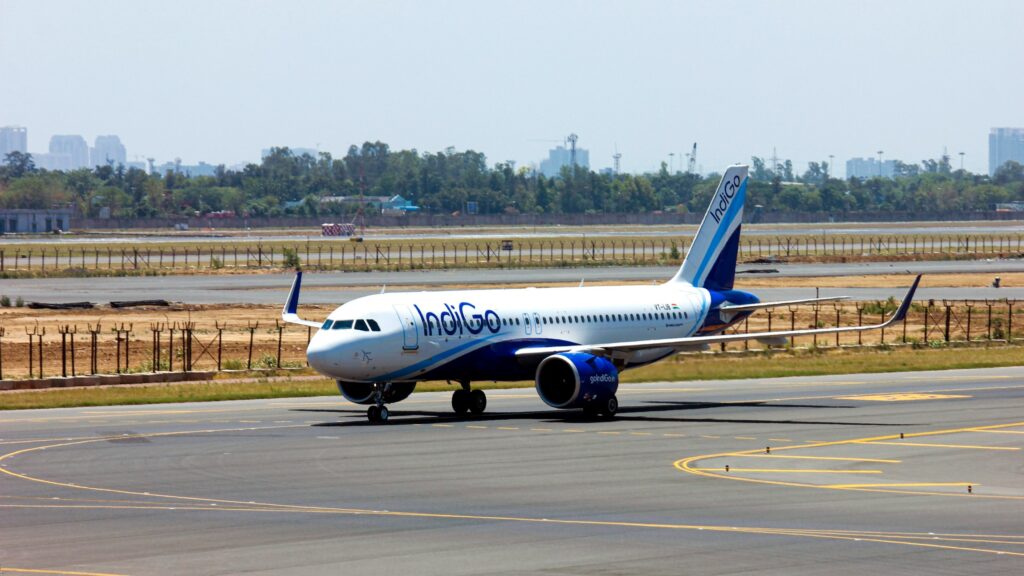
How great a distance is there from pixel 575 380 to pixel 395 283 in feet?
255

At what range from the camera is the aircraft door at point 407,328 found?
46406 millimetres

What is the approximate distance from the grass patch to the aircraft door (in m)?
11.7

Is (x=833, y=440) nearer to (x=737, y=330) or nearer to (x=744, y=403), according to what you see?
(x=744, y=403)

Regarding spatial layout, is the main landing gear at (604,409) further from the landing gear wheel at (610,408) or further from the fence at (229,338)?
the fence at (229,338)

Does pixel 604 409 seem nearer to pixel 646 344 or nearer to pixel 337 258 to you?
pixel 646 344

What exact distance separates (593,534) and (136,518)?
889 cm

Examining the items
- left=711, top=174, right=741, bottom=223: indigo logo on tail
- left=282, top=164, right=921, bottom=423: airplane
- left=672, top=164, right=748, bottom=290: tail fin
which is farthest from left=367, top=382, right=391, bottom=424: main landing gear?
left=711, top=174, right=741, bottom=223: indigo logo on tail

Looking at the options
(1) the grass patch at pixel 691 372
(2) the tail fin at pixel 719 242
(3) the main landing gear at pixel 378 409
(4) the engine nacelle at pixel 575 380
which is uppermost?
(2) the tail fin at pixel 719 242

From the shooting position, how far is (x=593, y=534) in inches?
1087

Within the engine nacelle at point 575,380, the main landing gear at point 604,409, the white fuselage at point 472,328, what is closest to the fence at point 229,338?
the white fuselage at point 472,328

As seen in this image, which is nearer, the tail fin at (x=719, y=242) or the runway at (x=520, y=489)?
the runway at (x=520, y=489)

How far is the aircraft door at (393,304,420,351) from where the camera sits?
46406 mm

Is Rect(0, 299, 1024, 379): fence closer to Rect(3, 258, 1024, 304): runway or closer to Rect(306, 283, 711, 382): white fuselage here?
Rect(3, 258, 1024, 304): runway

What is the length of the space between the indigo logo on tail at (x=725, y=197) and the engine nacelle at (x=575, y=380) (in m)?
12.6
